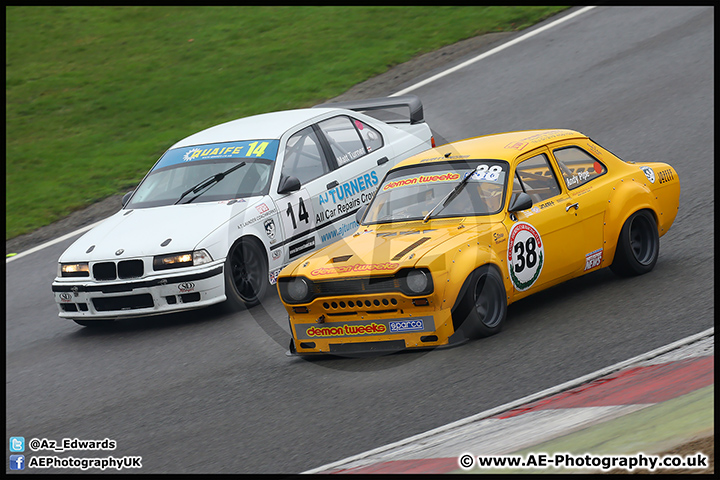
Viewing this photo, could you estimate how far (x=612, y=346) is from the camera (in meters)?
6.10

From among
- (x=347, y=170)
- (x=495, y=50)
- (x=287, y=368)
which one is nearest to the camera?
(x=287, y=368)

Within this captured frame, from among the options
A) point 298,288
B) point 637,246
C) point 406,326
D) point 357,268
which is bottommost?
point 406,326

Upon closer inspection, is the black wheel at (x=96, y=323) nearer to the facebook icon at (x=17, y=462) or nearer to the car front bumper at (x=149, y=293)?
the car front bumper at (x=149, y=293)

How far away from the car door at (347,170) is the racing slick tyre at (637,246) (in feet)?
9.72

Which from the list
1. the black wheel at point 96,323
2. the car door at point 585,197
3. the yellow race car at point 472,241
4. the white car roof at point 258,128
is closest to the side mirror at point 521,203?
the yellow race car at point 472,241

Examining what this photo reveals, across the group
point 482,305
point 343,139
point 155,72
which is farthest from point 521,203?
point 155,72

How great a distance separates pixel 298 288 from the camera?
6633 millimetres

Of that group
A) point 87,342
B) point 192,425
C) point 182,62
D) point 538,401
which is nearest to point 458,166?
point 538,401

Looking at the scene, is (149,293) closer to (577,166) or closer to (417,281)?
(417,281)

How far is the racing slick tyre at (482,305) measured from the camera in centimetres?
639

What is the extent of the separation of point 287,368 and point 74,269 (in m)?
2.77

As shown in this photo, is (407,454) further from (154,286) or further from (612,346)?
(154,286)

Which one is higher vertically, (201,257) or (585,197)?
(585,197)

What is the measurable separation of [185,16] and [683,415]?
19982 millimetres
